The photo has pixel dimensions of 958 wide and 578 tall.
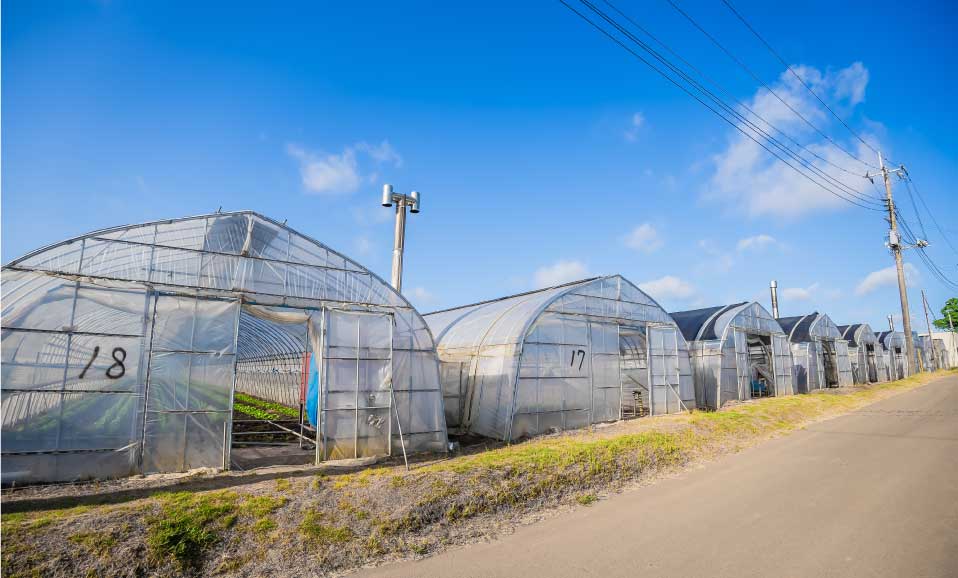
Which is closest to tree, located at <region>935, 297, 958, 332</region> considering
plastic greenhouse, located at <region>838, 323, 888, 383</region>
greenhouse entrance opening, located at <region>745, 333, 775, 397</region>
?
plastic greenhouse, located at <region>838, 323, 888, 383</region>

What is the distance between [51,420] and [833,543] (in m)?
13.2

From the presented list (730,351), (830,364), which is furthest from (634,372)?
(830,364)

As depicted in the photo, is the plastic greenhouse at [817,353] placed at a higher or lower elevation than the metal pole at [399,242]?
lower

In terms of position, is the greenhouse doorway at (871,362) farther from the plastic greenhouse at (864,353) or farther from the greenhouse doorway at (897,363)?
the greenhouse doorway at (897,363)

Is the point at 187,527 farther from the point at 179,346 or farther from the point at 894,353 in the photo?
the point at 894,353

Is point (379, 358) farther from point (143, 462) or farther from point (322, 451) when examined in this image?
point (143, 462)

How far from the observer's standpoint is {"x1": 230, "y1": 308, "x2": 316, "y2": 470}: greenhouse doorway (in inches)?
515

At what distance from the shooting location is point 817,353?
33.1 meters

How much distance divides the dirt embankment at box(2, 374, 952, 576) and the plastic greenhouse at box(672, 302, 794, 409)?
13320mm

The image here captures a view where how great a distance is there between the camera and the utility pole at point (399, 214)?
2005 cm

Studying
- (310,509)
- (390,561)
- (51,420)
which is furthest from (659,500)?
(51,420)

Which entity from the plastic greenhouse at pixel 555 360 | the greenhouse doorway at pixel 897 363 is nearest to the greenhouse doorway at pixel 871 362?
the greenhouse doorway at pixel 897 363

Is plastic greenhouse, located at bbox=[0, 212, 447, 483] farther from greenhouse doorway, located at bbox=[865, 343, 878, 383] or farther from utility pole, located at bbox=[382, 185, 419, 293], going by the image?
greenhouse doorway, located at bbox=[865, 343, 878, 383]

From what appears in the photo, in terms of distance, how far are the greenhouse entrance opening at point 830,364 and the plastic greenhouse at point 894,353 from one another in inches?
550
